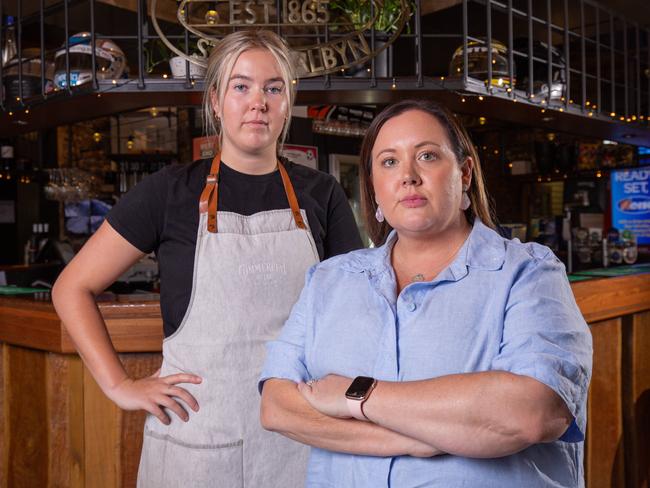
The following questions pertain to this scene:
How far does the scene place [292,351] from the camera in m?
1.33

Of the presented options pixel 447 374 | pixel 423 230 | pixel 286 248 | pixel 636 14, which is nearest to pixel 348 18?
pixel 286 248

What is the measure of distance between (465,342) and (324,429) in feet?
0.96

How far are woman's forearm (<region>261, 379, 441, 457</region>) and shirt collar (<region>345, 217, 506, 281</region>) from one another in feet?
0.91

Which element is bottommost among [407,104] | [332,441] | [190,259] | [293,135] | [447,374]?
[332,441]

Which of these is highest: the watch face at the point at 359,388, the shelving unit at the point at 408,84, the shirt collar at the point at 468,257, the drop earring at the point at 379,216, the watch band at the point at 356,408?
the shelving unit at the point at 408,84

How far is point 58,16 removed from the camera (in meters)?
4.76

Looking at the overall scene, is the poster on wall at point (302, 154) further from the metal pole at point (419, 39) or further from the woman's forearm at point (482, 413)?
the woman's forearm at point (482, 413)

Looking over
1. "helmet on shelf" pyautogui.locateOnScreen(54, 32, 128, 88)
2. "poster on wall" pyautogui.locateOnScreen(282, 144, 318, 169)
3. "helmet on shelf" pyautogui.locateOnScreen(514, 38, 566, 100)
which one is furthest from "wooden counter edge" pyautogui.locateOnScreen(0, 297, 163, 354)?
"poster on wall" pyautogui.locateOnScreen(282, 144, 318, 169)

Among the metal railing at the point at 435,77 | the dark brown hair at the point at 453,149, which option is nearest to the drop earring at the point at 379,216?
the dark brown hair at the point at 453,149

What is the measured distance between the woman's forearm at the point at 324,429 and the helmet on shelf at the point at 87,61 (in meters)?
2.10

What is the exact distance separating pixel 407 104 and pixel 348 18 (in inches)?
65.4

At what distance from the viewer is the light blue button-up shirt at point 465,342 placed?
3.65 feet

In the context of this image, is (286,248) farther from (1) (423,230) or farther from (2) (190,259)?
(1) (423,230)

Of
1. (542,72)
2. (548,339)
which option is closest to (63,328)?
(548,339)
